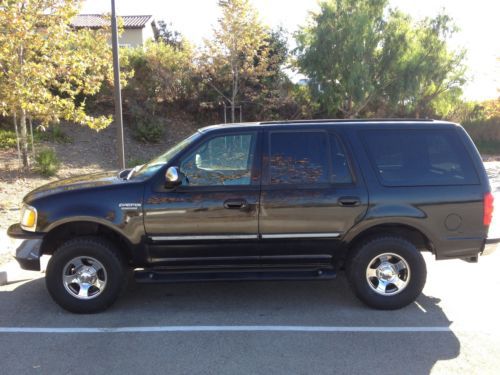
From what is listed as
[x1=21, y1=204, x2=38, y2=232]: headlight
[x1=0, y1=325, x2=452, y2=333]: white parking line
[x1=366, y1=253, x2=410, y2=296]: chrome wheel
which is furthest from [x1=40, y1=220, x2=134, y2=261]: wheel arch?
[x1=366, y1=253, x2=410, y2=296]: chrome wheel

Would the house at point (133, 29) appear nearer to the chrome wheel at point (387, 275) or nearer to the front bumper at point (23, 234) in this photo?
the front bumper at point (23, 234)

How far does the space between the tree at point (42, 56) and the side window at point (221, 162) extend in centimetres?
Result: 678

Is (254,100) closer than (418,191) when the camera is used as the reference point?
No

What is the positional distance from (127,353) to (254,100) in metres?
16.7

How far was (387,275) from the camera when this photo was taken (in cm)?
468

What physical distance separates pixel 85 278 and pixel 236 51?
509 inches

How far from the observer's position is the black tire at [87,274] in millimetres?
4504

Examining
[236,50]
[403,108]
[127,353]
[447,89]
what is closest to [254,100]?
[236,50]

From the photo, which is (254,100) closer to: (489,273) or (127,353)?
(489,273)

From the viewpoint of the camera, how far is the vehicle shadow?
12.7 feet

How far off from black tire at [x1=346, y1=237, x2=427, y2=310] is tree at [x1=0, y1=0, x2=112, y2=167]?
8.12 m

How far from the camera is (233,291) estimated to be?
529cm

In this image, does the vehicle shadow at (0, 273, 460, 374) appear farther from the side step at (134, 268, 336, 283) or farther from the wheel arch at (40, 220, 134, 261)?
the wheel arch at (40, 220, 134, 261)

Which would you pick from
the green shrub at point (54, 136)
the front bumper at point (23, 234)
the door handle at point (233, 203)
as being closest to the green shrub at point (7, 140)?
the green shrub at point (54, 136)
